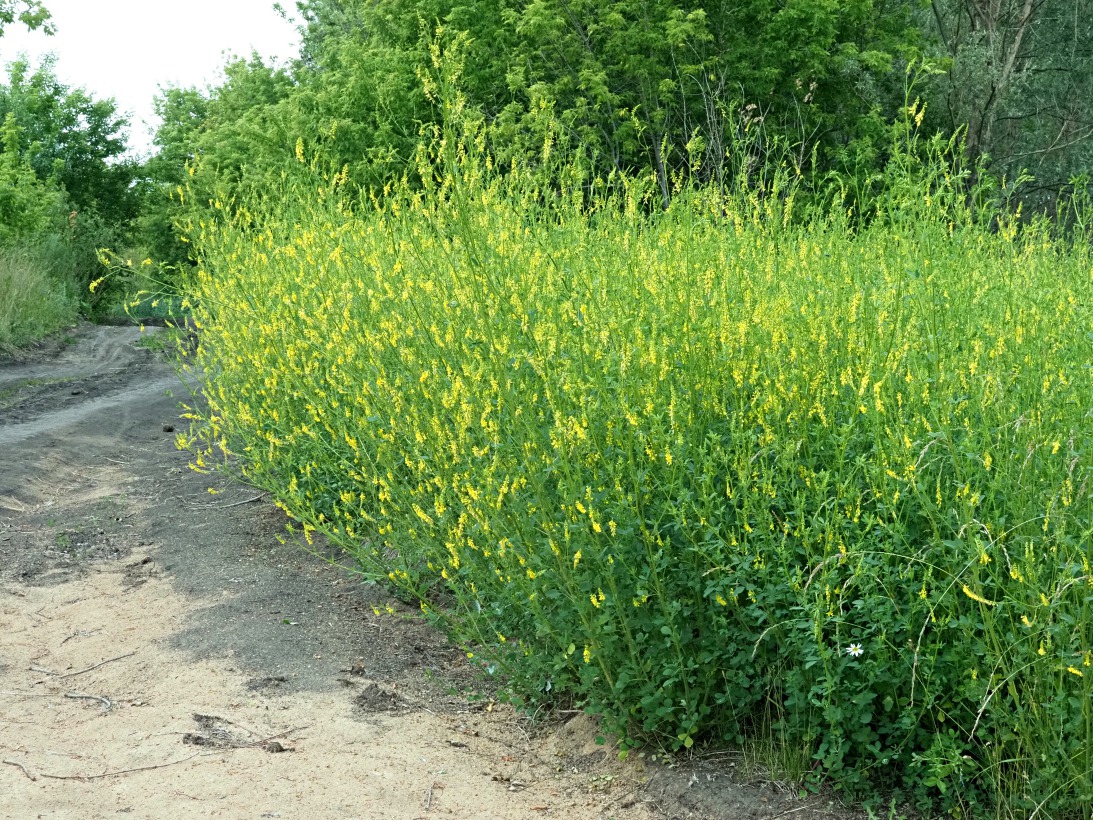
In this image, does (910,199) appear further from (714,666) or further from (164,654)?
(164,654)

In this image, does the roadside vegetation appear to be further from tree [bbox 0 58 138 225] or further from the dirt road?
tree [bbox 0 58 138 225]

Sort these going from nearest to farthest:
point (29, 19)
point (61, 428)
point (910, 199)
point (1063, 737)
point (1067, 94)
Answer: point (1063, 737) < point (910, 199) < point (61, 428) < point (1067, 94) < point (29, 19)

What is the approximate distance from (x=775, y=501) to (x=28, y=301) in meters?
20.0

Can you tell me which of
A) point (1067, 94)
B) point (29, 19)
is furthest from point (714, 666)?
point (29, 19)

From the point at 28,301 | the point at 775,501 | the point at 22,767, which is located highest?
the point at 28,301

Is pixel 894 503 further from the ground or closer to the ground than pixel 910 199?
closer to the ground

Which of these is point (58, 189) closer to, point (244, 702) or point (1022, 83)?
point (1022, 83)

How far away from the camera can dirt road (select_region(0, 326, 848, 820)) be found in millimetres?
3648

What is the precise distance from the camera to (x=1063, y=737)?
10.3ft

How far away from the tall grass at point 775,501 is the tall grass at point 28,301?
15774 mm

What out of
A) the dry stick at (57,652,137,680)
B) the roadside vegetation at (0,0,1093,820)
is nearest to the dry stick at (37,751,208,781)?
the roadside vegetation at (0,0,1093,820)

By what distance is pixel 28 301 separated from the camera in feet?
66.7

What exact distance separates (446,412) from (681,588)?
1198 mm

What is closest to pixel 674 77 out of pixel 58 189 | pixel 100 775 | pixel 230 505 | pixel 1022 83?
pixel 1022 83
